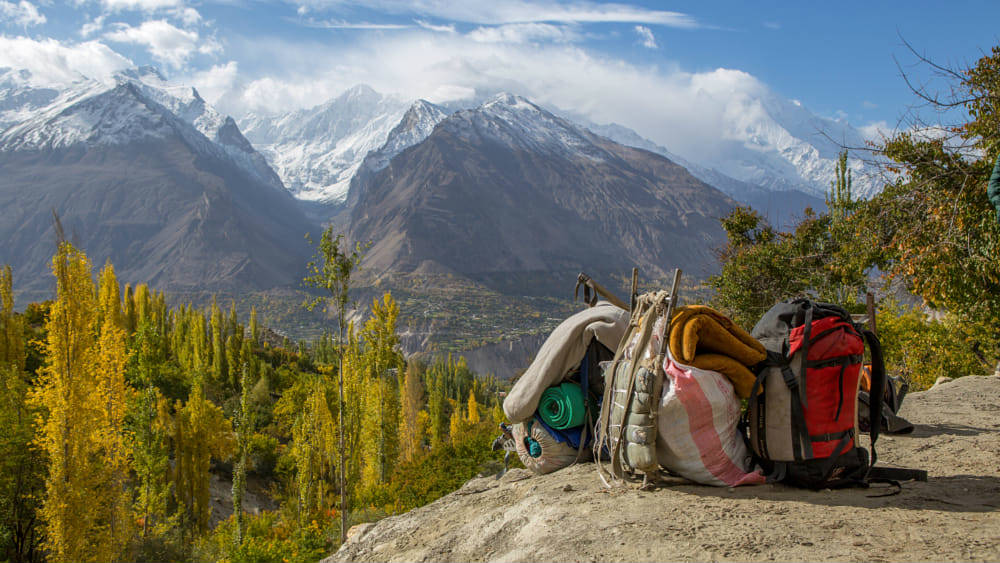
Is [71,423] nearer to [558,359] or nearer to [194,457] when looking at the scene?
[194,457]

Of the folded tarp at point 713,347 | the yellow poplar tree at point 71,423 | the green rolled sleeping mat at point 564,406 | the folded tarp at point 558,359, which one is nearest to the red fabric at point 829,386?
→ the folded tarp at point 713,347

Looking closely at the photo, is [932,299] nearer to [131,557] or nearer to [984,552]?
[984,552]

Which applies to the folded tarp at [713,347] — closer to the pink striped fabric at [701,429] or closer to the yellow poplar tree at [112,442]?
the pink striped fabric at [701,429]

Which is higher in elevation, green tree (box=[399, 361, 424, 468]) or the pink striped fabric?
the pink striped fabric

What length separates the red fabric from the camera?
403cm

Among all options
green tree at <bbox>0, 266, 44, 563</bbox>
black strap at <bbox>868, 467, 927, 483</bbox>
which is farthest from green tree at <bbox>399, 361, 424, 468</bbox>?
black strap at <bbox>868, 467, 927, 483</bbox>

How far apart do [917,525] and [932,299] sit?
5.55 metres

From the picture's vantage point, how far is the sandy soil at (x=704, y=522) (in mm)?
3137

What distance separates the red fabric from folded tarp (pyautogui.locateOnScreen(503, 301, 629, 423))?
144 cm

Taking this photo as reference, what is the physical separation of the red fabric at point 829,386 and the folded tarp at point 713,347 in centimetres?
30

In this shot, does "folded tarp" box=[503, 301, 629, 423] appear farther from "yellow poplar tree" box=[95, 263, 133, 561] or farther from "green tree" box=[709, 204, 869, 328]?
"yellow poplar tree" box=[95, 263, 133, 561]

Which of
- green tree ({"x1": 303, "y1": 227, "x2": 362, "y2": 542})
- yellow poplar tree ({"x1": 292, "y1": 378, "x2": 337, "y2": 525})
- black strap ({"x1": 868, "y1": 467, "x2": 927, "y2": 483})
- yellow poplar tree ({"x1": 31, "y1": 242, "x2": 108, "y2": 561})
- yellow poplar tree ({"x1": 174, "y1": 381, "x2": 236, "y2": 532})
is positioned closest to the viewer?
black strap ({"x1": 868, "y1": 467, "x2": 927, "y2": 483})

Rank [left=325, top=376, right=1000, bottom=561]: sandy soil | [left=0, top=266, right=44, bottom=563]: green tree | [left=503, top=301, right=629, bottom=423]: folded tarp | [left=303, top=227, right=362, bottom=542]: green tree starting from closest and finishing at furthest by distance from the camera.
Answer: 1. [left=325, top=376, right=1000, bottom=561]: sandy soil
2. [left=503, top=301, right=629, bottom=423]: folded tarp
3. [left=303, top=227, right=362, bottom=542]: green tree
4. [left=0, top=266, right=44, bottom=563]: green tree

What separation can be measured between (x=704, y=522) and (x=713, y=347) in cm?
116
